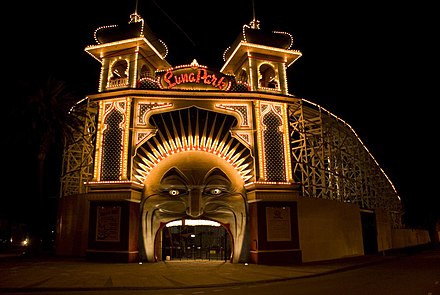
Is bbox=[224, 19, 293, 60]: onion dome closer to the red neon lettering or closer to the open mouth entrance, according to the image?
the red neon lettering

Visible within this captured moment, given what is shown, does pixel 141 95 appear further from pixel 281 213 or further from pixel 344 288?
pixel 344 288

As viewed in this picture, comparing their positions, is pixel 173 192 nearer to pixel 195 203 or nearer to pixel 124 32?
pixel 195 203

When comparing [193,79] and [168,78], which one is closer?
[168,78]

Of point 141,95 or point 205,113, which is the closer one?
point 141,95

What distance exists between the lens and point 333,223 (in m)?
27.8

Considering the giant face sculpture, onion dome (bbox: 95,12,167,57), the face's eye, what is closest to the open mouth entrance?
the giant face sculpture

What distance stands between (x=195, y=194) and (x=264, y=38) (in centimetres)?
1337

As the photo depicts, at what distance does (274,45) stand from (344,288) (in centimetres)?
1975

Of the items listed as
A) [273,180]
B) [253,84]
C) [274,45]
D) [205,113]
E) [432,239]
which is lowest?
[432,239]

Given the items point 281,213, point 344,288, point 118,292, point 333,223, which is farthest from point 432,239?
point 118,292

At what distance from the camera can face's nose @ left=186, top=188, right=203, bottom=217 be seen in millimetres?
24844

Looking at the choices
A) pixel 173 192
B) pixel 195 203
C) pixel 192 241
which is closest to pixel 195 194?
pixel 195 203

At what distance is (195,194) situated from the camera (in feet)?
82.0

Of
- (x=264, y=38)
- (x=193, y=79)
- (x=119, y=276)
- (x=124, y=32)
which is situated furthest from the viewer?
(x=264, y=38)
